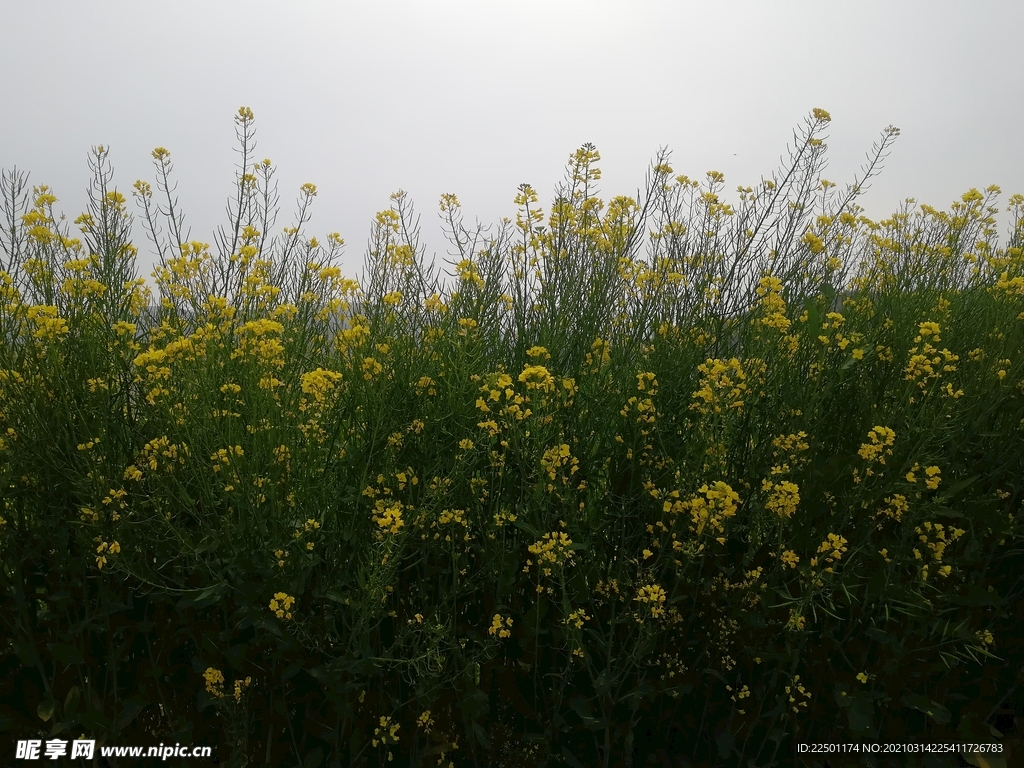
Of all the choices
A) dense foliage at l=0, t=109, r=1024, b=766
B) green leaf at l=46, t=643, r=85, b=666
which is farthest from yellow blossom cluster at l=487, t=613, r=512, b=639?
green leaf at l=46, t=643, r=85, b=666

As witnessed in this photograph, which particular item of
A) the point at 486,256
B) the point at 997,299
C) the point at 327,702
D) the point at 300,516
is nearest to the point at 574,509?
the point at 300,516

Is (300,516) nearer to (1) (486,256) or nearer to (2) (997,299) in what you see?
(1) (486,256)

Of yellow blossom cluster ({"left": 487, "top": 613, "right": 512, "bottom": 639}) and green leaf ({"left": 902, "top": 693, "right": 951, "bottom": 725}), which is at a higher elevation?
yellow blossom cluster ({"left": 487, "top": 613, "right": 512, "bottom": 639})

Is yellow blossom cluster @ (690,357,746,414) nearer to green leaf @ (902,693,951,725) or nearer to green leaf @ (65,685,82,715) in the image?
green leaf @ (902,693,951,725)

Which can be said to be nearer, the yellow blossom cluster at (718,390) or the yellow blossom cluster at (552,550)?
the yellow blossom cluster at (552,550)

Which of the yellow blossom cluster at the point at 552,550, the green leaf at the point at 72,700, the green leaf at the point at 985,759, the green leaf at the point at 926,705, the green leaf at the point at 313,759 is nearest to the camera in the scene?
the yellow blossom cluster at the point at 552,550

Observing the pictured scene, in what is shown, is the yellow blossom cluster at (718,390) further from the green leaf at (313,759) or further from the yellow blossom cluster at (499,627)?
the green leaf at (313,759)

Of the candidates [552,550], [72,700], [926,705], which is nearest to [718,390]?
[552,550]

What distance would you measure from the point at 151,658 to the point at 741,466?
210 cm

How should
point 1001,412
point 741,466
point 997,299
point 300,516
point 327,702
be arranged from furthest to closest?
point 997,299 < point 1001,412 < point 741,466 < point 327,702 < point 300,516

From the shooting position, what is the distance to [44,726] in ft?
8.49

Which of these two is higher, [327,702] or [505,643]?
[505,643]

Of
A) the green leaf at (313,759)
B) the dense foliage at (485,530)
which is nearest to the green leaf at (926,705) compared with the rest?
the dense foliage at (485,530)

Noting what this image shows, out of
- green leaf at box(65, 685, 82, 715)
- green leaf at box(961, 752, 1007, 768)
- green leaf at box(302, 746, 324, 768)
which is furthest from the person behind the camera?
green leaf at box(961, 752, 1007, 768)
